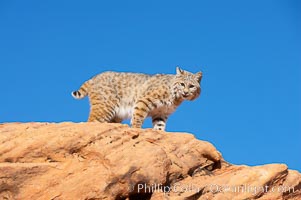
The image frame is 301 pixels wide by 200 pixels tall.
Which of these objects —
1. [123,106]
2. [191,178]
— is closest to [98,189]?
[191,178]

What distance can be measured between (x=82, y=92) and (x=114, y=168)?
6.87 meters

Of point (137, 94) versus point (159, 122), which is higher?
point (137, 94)

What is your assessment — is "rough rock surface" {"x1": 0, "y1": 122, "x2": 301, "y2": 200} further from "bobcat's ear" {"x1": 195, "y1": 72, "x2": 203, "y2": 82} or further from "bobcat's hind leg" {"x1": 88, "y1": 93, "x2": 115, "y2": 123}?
"bobcat's ear" {"x1": 195, "y1": 72, "x2": 203, "y2": 82}

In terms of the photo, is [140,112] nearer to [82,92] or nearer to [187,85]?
[187,85]

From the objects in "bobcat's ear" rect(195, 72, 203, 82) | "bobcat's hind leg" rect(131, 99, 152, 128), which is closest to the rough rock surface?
"bobcat's hind leg" rect(131, 99, 152, 128)

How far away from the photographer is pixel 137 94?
1435 cm

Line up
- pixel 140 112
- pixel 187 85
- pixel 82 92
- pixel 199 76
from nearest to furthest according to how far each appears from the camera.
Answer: pixel 140 112 < pixel 187 85 < pixel 82 92 < pixel 199 76

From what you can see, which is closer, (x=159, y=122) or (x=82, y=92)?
(x=159, y=122)

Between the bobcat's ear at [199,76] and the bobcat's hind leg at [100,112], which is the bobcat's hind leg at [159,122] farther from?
the bobcat's ear at [199,76]

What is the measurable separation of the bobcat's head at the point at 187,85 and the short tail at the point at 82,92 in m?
2.79

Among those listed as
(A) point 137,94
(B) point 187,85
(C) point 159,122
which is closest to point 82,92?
(A) point 137,94

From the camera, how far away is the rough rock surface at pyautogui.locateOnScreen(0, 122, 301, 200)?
7.75 metres

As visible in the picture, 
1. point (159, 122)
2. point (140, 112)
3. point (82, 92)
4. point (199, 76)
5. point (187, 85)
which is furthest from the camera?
point (199, 76)

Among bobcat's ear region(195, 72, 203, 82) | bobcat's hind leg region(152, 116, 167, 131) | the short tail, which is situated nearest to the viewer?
bobcat's hind leg region(152, 116, 167, 131)
